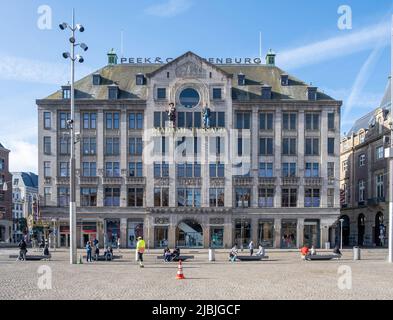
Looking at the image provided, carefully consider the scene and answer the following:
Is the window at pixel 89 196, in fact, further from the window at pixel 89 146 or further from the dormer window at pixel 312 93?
the dormer window at pixel 312 93

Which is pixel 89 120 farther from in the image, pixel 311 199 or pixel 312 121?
pixel 311 199

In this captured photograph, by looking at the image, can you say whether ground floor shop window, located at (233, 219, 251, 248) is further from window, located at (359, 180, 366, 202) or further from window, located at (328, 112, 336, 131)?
window, located at (359, 180, 366, 202)

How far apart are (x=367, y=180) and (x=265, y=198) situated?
19.3 m

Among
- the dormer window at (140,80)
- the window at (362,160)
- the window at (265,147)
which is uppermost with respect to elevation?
the dormer window at (140,80)

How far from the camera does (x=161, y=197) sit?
52.7m

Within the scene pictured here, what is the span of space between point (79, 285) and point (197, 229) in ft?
118

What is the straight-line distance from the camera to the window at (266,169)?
53125mm

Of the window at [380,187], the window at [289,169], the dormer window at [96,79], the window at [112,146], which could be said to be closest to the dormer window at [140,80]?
the dormer window at [96,79]

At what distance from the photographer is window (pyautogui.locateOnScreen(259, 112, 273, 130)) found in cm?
5353

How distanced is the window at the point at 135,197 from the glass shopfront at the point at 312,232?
69.6 ft

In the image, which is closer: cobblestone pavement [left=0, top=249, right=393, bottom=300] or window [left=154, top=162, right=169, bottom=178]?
cobblestone pavement [left=0, top=249, right=393, bottom=300]

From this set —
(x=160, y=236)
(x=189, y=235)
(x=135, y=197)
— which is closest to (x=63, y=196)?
(x=135, y=197)

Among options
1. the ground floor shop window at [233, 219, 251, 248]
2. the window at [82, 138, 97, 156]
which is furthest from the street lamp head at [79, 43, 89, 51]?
the ground floor shop window at [233, 219, 251, 248]

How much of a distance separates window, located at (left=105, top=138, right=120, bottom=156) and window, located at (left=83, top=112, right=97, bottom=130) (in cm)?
260
